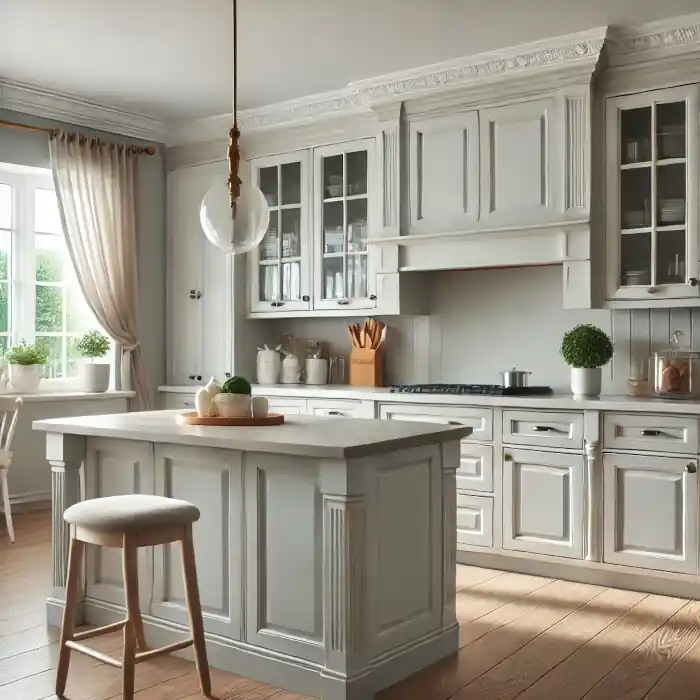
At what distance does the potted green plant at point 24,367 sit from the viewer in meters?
5.62

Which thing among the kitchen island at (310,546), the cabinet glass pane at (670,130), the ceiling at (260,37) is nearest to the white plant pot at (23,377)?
the ceiling at (260,37)

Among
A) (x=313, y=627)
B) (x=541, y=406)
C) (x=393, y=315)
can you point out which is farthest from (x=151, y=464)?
(x=393, y=315)

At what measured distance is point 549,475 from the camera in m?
4.36

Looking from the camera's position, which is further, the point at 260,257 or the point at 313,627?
the point at 260,257

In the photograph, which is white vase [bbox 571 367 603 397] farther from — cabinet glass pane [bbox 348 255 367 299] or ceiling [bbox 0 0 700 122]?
ceiling [bbox 0 0 700 122]

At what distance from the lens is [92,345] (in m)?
5.89

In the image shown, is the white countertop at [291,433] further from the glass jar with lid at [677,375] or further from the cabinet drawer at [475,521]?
the glass jar with lid at [677,375]

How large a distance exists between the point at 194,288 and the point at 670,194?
3.25 meters

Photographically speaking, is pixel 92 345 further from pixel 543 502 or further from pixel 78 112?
pixel 543 502

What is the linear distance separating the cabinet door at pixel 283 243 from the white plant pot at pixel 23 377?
1462 millimetres

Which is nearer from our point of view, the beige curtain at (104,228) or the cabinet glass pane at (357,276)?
the cabinet glass pane at (357,276)

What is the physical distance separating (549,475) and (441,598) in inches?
53.1

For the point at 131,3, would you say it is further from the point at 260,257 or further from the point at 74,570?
the point at 74,570

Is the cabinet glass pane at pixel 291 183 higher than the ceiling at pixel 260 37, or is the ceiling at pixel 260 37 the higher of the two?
the ceiling at pixel 260 37
